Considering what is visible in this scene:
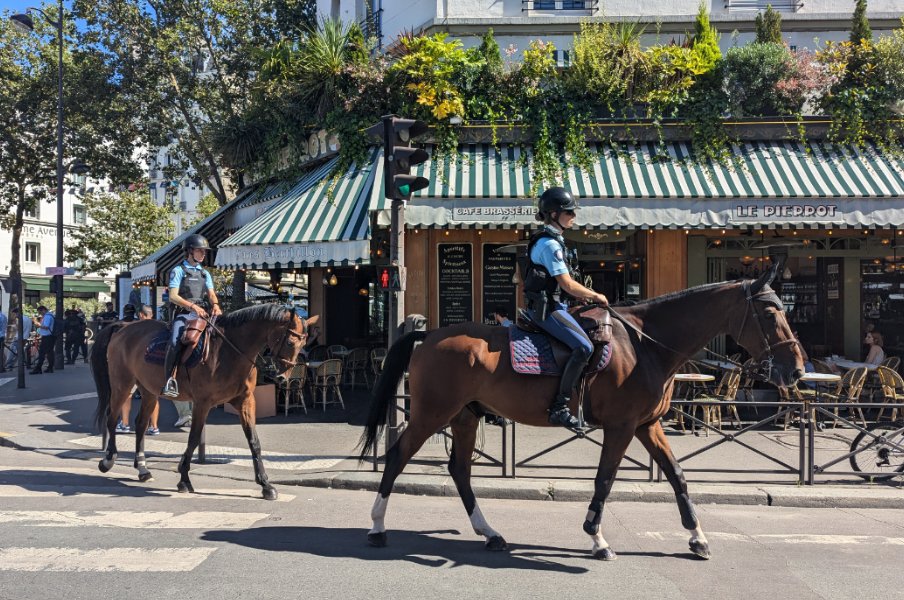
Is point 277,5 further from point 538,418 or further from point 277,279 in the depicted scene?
point 538,418

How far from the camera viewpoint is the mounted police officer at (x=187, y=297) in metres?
8.30

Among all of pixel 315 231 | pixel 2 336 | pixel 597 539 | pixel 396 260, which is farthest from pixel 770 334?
pixel 2 336

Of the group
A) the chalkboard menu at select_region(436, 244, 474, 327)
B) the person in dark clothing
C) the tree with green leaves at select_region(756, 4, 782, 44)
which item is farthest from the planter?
the person in dark clothing

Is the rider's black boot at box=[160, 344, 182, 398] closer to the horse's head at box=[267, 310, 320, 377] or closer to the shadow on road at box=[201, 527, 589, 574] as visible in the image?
the horse's head at box=[267, 310, 320, 377]

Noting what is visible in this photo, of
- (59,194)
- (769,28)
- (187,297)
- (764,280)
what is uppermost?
(769,28)

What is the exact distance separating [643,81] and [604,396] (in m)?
9.59

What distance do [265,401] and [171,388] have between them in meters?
4.78

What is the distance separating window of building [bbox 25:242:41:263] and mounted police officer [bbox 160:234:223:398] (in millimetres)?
44151

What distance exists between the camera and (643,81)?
13766mm

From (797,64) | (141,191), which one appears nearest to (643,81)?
(797,64)

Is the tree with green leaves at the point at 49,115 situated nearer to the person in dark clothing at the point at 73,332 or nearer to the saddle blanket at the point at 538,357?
the person in dark clothing at the point at 73,332

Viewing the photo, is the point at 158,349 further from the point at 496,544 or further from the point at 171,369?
the point at 496,544

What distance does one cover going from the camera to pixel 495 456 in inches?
380

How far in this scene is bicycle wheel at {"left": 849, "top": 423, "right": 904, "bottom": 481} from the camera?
8.50 metres
